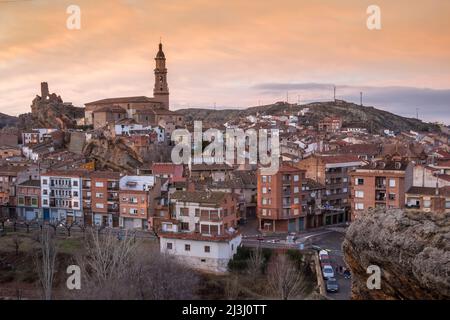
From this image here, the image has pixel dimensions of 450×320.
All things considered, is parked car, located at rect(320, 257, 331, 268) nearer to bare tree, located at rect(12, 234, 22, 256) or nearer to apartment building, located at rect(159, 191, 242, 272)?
apartment building, located at rect(159, 191, 242, 272)

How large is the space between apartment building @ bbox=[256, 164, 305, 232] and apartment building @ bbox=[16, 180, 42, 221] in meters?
9.53

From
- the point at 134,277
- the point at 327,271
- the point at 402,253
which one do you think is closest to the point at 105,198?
the point at 327,271

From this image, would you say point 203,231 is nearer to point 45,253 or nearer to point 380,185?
point 45,253

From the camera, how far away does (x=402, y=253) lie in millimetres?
4129

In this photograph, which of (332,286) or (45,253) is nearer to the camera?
(332,286)

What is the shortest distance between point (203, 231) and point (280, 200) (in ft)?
11.3

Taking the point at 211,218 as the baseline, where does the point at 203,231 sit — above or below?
below

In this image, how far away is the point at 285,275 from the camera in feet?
41.4

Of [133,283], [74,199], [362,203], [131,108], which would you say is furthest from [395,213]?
[131,108]

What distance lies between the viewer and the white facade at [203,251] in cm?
1485

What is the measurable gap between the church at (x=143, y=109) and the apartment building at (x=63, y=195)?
1198cm

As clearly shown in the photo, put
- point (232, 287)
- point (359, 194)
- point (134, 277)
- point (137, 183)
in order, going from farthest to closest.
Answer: point (137, 183), point (359, 194), point (232, 287), point (134, 277)

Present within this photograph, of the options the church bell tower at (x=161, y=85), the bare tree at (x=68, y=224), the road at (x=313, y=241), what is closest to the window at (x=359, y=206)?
the road at (x=313, y=241)

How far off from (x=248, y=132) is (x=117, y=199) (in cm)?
1422
